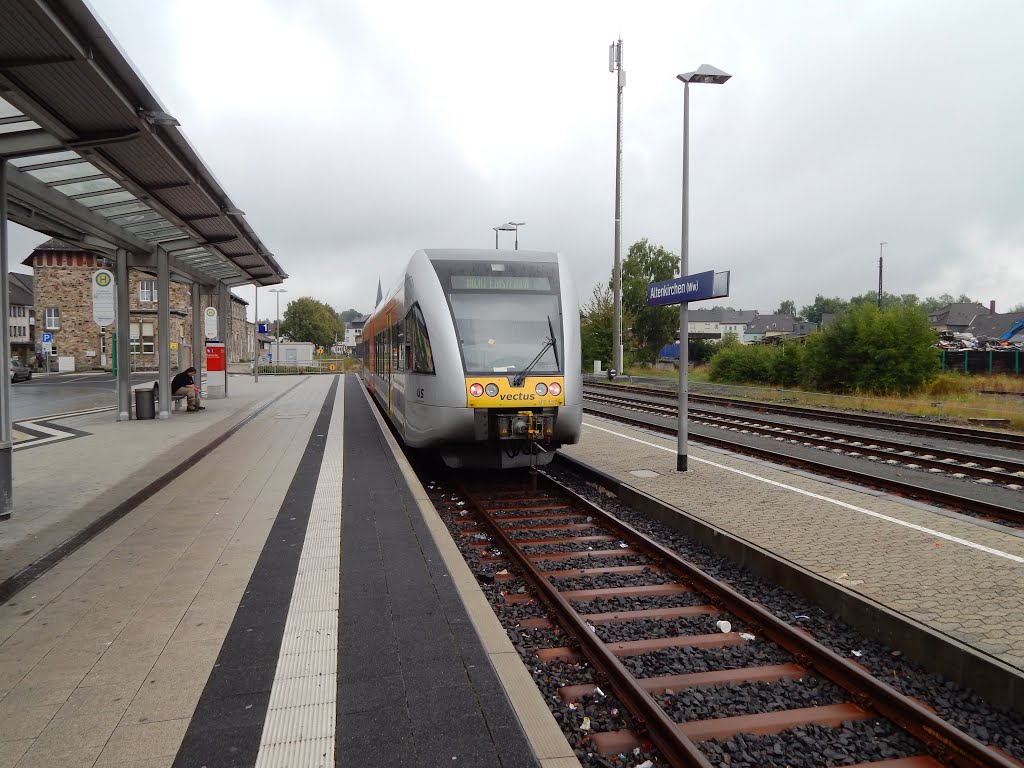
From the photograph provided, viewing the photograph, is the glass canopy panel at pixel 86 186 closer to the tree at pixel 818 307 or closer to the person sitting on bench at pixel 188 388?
the person sitting on bench at pixel 188 388

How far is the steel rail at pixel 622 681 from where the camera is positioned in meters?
3.15

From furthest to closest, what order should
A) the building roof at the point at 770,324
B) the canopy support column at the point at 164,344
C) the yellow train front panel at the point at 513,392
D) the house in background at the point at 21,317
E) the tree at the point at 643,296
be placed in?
the building roof at the point at 770,324
the house in background at the point at 21,317
the tree at the point at 643,296
the canopy support column at the point at 164,344
the yellow train front panel at the point at 513,392

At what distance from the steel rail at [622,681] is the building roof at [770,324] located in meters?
119

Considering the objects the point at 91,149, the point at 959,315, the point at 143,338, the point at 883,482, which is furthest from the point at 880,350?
the point at 959,315

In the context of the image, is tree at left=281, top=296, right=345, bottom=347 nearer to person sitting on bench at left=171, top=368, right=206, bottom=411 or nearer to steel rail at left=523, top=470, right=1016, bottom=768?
person sitting on bench at left=171, top=368, right=206, bottom=411

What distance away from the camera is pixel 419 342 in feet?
29.5

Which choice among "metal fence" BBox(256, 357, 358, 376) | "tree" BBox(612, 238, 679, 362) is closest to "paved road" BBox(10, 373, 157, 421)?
"metal fence" BBox(256, 357, 358, 376)

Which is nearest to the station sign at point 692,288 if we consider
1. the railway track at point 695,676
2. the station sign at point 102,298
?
the railway track at point 695,676

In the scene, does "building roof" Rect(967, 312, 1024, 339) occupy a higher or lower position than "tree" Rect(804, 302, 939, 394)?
higher

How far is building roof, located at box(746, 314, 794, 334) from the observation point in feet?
387

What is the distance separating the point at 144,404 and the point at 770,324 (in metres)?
118

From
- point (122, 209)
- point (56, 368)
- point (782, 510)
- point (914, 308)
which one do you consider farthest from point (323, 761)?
point (56, 368)

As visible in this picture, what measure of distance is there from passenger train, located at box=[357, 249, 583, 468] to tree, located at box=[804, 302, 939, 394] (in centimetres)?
2082

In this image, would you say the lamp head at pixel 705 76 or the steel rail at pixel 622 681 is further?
the lamp head at pixel 705 76
